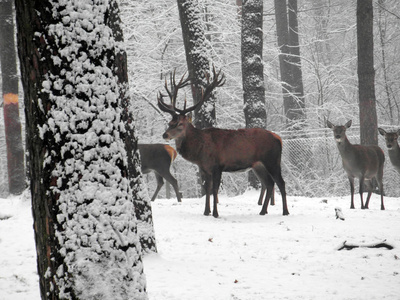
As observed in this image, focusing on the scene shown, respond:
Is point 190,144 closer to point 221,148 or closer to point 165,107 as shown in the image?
point 221,148

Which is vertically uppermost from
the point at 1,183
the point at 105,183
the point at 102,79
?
the point at 102,79

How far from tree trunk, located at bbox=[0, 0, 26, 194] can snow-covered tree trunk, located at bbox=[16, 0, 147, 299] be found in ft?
34.7

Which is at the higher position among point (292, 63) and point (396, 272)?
point (292, 63)

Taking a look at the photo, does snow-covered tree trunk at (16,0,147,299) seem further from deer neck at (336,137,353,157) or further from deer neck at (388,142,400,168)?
deer neck at (388,142,400,168)

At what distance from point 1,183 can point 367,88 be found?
17.4 m

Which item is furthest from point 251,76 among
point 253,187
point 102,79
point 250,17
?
point 102,79

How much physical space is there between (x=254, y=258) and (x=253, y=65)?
666 centimetres

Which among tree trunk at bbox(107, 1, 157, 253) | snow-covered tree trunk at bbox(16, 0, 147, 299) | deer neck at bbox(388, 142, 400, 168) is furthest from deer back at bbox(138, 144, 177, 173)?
snow-covered tree trunk at bbox(16, 0, 147, 299)

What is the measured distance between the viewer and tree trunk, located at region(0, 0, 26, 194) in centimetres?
1222

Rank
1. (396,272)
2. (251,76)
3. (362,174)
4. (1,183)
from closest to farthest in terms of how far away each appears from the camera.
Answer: (396,272), (362,174), (251,76), (1,183)

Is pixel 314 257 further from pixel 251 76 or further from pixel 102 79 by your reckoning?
pixel 251 76

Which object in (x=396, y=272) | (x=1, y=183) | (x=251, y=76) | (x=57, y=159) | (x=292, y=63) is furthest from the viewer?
(x=1, y=183)

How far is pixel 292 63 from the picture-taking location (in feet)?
55.2

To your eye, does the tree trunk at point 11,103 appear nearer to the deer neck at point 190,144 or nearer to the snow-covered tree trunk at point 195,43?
the snow-covered tree trunk at point 195,43
